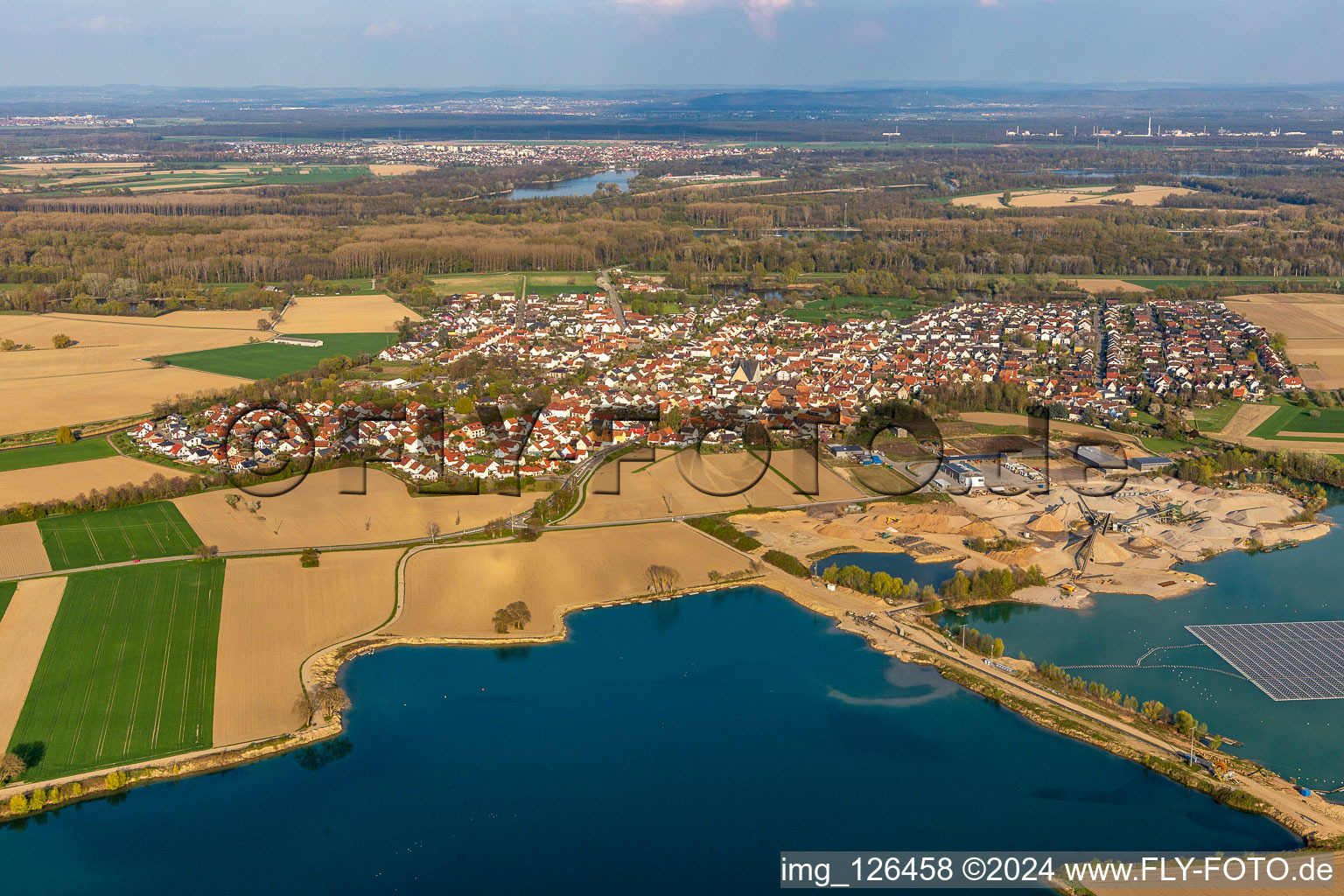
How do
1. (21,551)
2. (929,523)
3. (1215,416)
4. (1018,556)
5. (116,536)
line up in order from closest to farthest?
1. (21,551)
2. (1018,556)
3. (116,536)
4. (929,523)
5. (1215,416)

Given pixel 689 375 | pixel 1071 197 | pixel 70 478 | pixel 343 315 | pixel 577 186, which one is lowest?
pixel 70 478

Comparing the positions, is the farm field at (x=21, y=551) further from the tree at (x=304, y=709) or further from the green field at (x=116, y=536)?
the tree at (x=304, y=709)

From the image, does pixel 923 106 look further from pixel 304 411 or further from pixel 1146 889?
pixel 1146 889

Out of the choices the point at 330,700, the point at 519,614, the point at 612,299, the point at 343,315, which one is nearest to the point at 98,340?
the point at 343,315

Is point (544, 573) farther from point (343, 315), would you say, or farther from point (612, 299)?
point (612, 299)

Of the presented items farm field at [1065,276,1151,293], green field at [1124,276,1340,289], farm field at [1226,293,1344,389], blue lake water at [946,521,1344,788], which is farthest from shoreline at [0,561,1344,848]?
green field at [1124,276,1340,289]

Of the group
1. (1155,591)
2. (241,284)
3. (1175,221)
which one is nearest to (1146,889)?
(1155,591)
